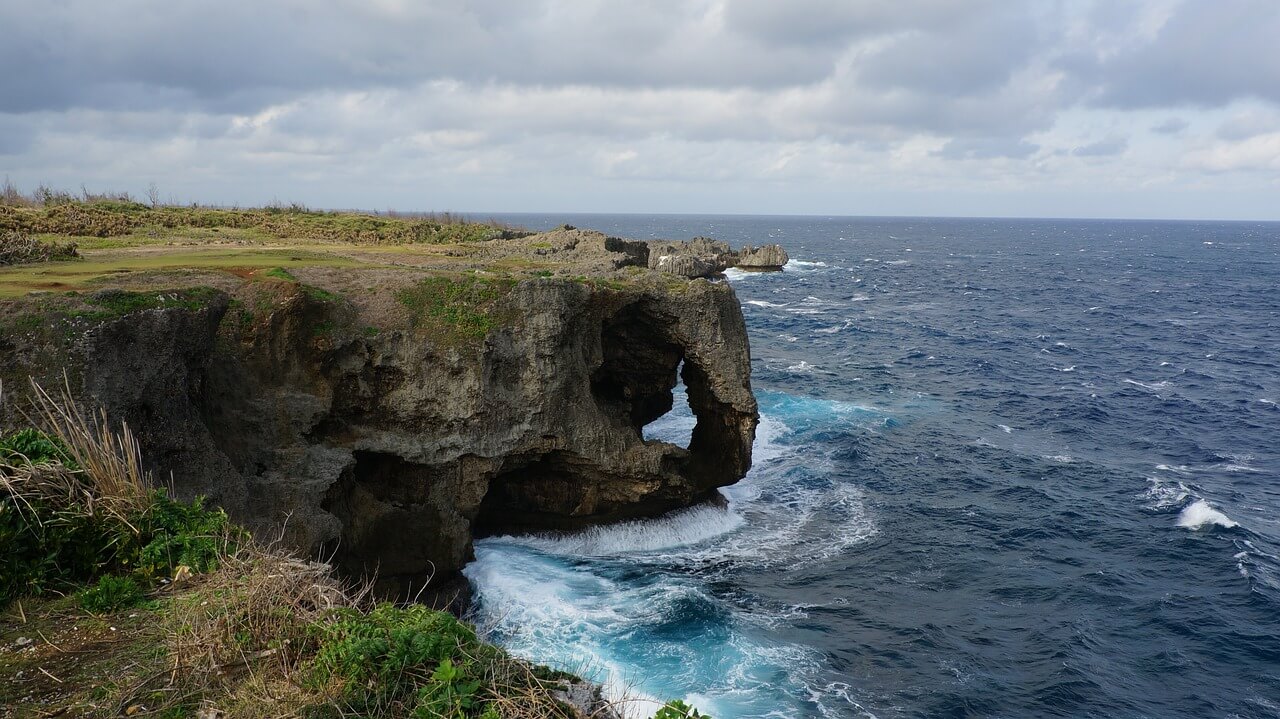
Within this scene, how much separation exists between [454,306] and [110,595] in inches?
640

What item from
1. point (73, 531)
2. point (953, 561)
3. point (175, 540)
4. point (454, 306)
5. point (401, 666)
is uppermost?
point (454, 306)

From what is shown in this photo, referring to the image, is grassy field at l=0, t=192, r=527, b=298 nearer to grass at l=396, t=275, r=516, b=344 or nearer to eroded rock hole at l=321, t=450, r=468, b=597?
grass at l=396, t=275, r=516, b=344

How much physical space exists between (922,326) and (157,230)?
59.5 meters

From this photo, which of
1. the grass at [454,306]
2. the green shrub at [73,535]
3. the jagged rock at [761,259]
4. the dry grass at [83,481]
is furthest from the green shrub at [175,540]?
the jagged rock at [761,259]

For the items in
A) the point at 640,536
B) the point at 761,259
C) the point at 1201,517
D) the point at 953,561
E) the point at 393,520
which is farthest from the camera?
the point at 761,259

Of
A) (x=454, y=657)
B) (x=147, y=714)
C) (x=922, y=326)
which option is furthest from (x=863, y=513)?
(x=922, y=326)

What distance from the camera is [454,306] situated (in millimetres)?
24625

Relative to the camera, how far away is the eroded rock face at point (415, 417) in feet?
61.5

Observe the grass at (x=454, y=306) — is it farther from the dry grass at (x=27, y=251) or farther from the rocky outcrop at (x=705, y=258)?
the rocky outcrop at (x=705, y=258)

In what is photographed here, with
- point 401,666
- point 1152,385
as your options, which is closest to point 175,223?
point 401,666

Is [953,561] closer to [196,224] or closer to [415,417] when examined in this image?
[415,417]

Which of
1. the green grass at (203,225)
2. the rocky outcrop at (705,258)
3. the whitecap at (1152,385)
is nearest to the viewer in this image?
the green grass at (203,225)

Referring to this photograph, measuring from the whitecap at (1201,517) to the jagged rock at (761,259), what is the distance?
85.7 m

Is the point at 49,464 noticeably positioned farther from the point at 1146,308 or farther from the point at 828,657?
the point at 1146,308
